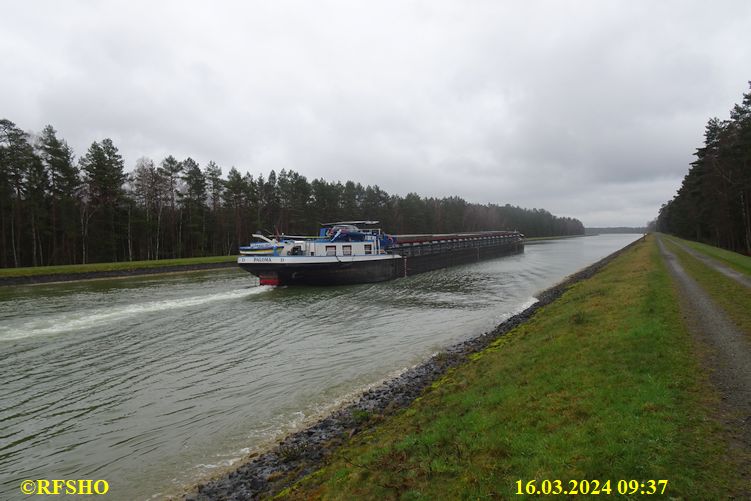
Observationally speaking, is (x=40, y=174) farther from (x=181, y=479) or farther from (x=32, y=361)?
(x=181, y=479)

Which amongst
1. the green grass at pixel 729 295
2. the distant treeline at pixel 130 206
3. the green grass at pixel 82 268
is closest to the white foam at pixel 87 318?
the green grass at pixel 82 268

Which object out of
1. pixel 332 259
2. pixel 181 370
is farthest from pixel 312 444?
pixel 332 259

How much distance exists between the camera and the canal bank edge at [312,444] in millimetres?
6629

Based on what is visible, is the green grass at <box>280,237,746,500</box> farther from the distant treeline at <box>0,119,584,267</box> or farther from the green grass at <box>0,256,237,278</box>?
the distant treeline at <box>0,119,584,267</box>

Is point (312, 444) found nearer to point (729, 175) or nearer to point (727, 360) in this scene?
point (727, 360)

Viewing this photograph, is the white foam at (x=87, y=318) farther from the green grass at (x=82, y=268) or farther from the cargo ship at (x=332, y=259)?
the green grass at (x=82, y=268)

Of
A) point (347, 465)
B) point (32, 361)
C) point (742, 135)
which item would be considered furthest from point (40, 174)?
point (742, 135)

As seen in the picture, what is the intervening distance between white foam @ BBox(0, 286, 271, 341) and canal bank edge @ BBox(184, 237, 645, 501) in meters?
17.8

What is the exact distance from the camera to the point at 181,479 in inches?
294

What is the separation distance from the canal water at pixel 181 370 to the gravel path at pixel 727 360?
8.48 metres

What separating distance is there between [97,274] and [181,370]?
40.5 metres

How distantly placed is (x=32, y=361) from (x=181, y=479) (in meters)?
12.2

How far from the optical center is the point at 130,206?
56.8m

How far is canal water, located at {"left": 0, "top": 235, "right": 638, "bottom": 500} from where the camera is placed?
845 centimetres
